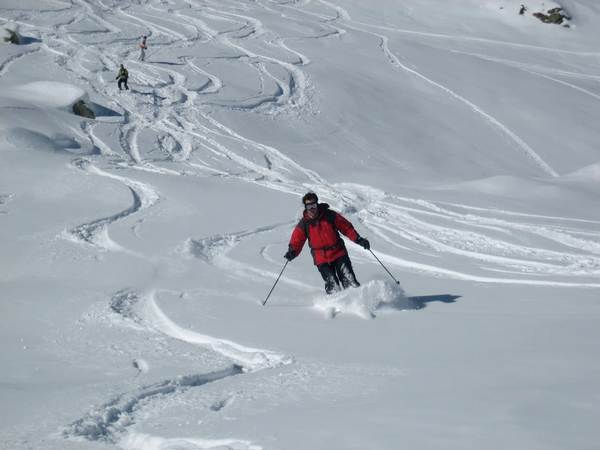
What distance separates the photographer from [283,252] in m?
10.9

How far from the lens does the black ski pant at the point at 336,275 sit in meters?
8.38

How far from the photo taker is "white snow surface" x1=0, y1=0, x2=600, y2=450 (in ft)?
15.0

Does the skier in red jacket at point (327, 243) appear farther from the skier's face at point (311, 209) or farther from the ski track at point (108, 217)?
the ski track at point (108, 217)

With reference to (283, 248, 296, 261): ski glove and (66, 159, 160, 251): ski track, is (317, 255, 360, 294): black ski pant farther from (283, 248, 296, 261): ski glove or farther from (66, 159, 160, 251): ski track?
(66, 159, 160, 251): ski track

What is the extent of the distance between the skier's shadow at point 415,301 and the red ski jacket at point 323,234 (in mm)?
896

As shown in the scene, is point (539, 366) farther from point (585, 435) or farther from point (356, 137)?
point (356, 137)

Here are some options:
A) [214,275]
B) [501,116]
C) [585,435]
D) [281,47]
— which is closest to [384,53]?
[281,47]

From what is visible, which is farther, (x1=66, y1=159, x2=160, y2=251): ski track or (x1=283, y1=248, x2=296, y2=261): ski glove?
(x1=66, y1=159, x2=160, y2=251): ski track

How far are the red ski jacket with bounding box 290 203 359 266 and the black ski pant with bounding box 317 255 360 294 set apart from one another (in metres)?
0.06

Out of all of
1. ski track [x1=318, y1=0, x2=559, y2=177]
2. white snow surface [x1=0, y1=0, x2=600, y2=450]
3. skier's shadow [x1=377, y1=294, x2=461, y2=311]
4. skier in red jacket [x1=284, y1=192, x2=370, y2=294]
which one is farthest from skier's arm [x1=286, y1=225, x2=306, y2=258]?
ski track [x1=318, y1=0, x2=559, y2=177]

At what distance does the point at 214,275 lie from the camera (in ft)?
30.8

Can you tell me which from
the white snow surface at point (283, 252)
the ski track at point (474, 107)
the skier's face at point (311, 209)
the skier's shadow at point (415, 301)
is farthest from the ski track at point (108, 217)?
the ski track at point (474, 107)

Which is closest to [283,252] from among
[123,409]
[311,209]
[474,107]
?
[311,209]

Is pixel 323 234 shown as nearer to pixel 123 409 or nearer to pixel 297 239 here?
pixel 297 239
